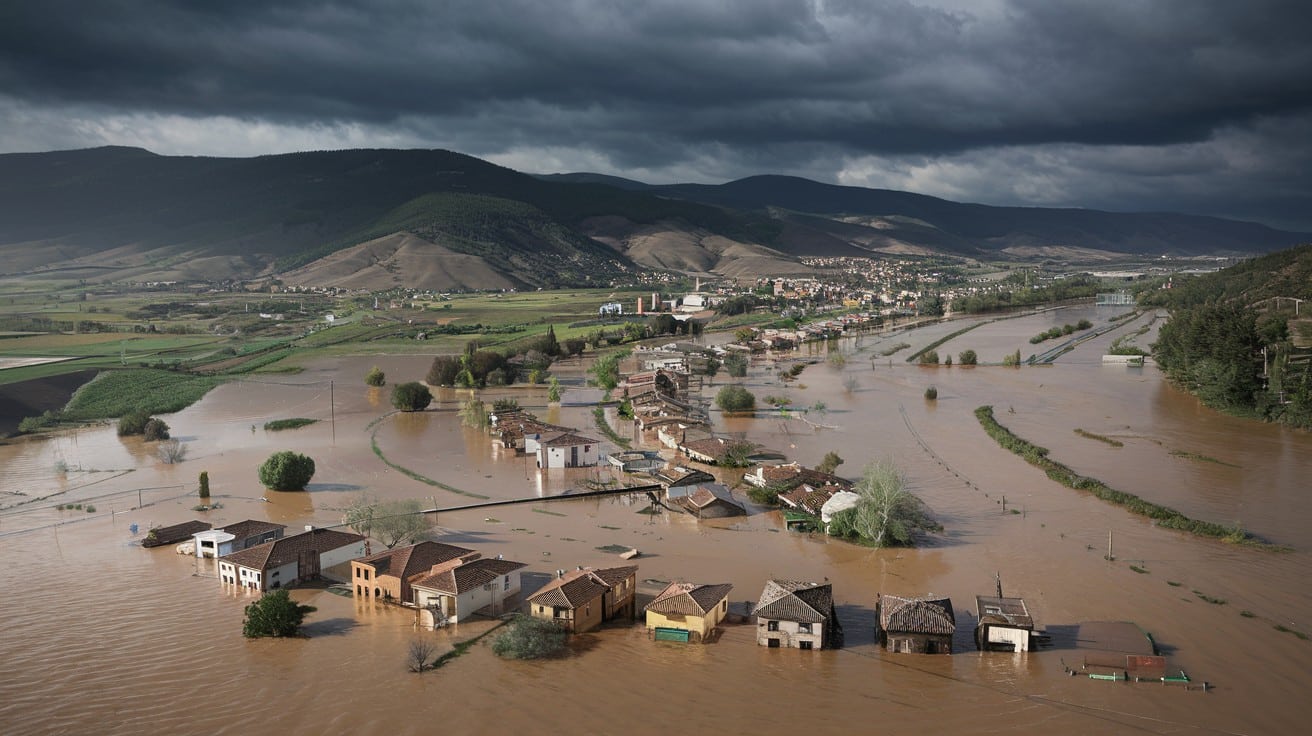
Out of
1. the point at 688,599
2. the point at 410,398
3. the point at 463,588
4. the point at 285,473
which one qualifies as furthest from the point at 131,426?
the point at 688,599

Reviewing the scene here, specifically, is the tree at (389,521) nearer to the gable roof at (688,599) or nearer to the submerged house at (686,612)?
the gable roof at (688,599)

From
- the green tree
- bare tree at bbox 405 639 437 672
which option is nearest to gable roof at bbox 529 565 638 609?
bare tree at bbox 405 639 437 672

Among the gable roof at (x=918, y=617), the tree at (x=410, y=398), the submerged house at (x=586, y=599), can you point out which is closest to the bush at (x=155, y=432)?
the tree at (x=410, y=398)

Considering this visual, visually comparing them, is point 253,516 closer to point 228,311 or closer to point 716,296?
point 228,311

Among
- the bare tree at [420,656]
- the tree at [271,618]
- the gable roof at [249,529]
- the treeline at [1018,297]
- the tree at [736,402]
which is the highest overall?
the treeline at [1018,297]

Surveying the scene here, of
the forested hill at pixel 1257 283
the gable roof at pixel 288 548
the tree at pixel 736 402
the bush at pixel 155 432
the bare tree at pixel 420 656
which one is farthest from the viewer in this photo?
the forested hill at pixel 1257 283

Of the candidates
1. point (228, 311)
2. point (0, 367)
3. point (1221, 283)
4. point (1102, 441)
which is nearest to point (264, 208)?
point (228, 311)
